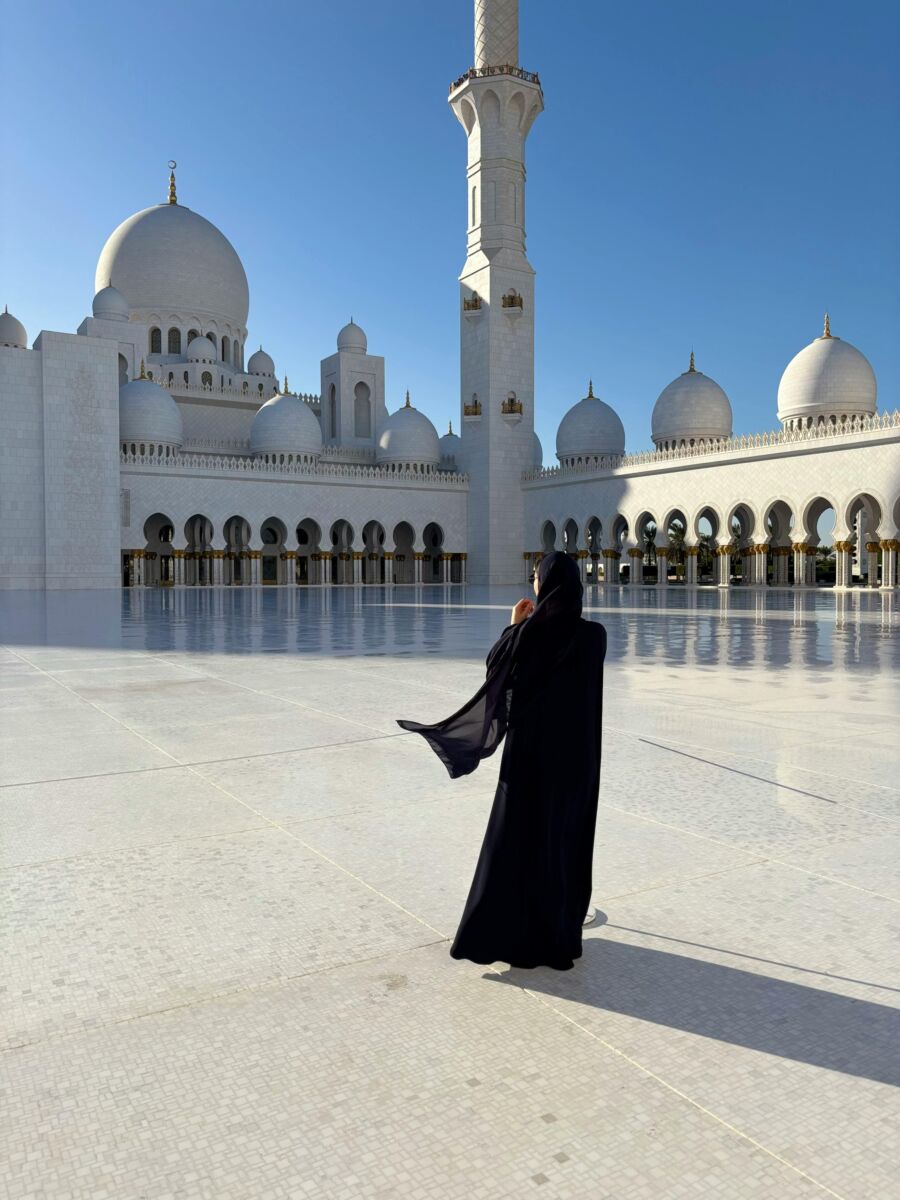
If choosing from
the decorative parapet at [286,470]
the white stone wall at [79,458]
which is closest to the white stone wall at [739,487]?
the decorative parapet at [286,470]

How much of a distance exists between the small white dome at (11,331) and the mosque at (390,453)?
8 centimetres

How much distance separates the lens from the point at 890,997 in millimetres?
1709

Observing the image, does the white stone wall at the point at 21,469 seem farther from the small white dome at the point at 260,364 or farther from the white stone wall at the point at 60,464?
the small white dome at the point at 260,364

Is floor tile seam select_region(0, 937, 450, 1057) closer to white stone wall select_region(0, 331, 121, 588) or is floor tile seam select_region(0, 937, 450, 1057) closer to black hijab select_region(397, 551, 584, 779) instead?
black hijab select_region(397, 551, 584, 779)

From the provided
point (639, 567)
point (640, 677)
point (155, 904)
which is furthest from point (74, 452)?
point (155, 904)

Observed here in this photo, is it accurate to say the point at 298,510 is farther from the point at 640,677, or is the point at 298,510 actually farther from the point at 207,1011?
the point at 207,1011

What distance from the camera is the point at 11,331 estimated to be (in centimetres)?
2894

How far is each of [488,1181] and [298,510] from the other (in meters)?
30.2

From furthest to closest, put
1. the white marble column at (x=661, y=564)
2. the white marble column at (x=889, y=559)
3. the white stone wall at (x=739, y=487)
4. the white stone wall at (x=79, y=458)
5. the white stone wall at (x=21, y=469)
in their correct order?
the white marble column at (x=661, y=564) → the white stone wall at (x=79, y=458) → the white stone wall at (x=21, y=469) → the white stone wall at (x=739, y=487) → the white marble column at (x=889, y=559)

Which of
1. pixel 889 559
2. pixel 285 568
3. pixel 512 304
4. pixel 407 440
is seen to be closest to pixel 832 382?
pixel 889 559

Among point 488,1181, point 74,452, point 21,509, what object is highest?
point 74,452

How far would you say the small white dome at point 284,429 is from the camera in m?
31.0

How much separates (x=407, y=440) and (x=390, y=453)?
73 centimetres

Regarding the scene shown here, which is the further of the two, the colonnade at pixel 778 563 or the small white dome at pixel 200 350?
the small white dome at pixel 200 350
